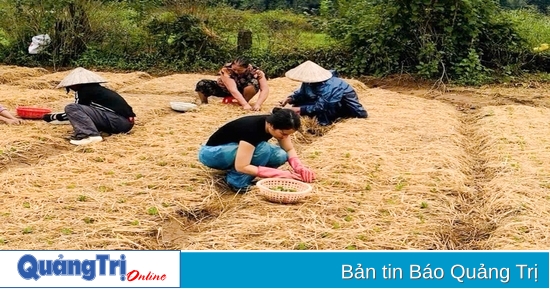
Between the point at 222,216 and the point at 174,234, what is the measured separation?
40cm

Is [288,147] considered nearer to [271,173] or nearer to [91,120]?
[271,173]

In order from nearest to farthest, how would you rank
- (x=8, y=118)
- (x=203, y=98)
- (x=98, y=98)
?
(x=98, y=98) → (x=8, y=118) → (x=203, y=98)

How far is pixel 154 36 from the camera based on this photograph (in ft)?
46.7

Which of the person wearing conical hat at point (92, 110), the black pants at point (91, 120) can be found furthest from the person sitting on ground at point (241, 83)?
the black pants at point (91, 120)

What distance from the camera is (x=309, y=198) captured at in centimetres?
468

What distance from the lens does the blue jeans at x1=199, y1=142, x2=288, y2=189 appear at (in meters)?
4.98

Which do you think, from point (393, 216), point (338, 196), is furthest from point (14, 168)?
point (393, 216)

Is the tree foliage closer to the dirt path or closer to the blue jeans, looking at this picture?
the dirt path

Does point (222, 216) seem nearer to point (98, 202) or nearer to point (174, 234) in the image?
point (174, 234)

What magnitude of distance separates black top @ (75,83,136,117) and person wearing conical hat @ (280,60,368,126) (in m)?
1.92

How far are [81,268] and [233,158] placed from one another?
1843 millimetres

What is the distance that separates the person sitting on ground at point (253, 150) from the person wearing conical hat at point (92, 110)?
1764 millimetres

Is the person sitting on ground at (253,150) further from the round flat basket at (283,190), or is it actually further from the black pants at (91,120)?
the black pants at (91,120)

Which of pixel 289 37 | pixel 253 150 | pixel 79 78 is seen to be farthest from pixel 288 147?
pixel 289 37
